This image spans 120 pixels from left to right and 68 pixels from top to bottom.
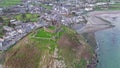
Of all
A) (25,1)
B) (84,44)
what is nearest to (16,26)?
(84,44)

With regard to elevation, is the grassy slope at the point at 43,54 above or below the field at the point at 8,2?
above

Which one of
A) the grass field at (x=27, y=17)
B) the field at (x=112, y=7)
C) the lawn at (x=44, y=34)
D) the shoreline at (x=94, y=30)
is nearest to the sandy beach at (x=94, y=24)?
the shoreline at (x=94, y=30)

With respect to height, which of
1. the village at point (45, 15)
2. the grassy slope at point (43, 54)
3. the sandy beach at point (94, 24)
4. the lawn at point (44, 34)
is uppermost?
the lawn at point (44, 34)

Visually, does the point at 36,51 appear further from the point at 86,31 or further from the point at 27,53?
the point at 86,31

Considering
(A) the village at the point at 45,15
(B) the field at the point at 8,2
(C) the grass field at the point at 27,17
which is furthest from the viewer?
(B) the field at the point at 8,2

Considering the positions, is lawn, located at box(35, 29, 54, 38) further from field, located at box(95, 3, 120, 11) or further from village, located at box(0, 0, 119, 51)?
field, located at box(95, 3, 120, 11)

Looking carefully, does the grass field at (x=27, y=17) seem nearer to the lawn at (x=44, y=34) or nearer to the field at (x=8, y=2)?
the field at (x=8, y=2)
